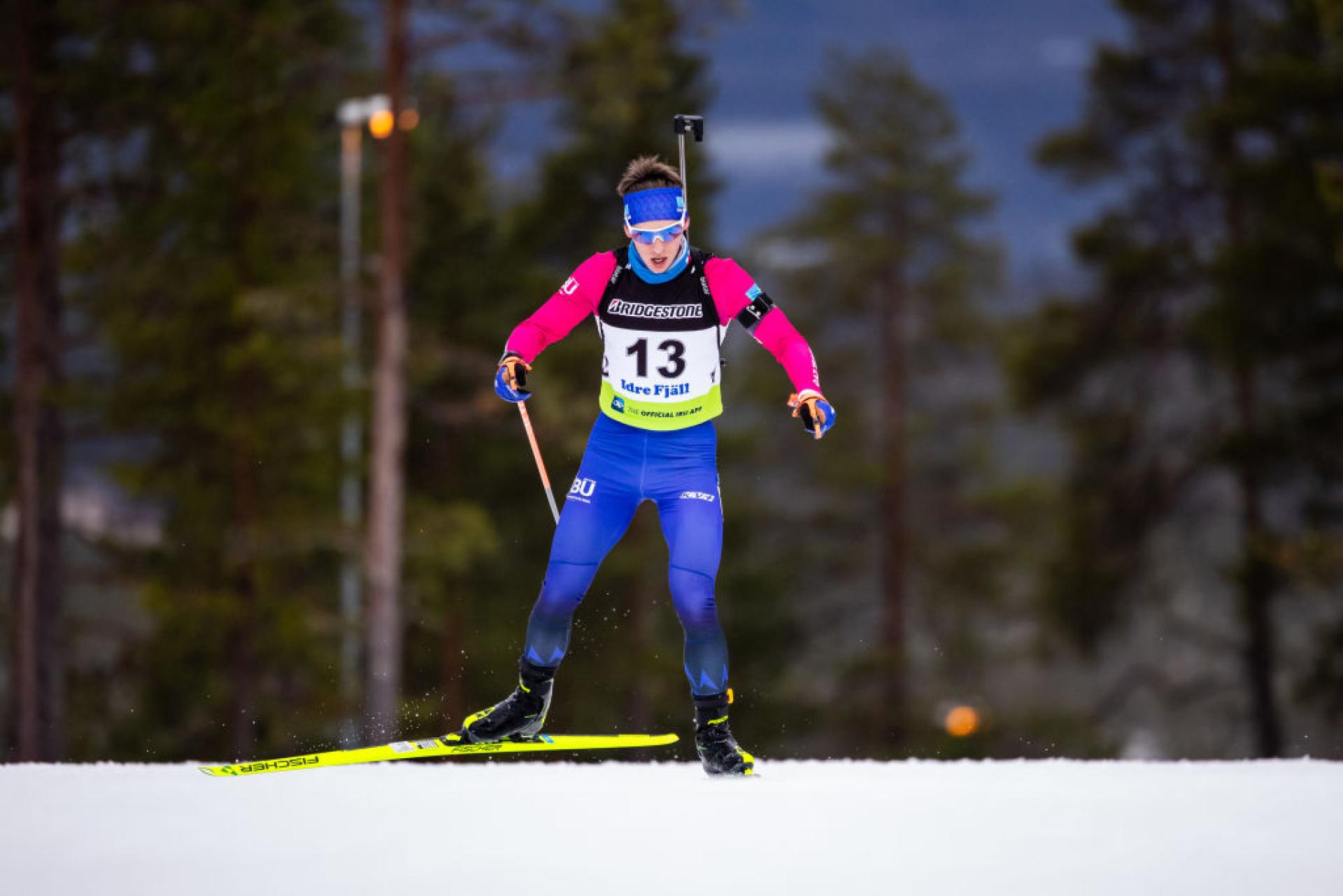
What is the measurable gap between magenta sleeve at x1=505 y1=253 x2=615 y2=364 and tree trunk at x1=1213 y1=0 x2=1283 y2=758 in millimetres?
13092

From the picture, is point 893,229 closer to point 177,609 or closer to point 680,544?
point 177,609

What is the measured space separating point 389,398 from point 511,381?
7248 mm

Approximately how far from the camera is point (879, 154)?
84.0 ft

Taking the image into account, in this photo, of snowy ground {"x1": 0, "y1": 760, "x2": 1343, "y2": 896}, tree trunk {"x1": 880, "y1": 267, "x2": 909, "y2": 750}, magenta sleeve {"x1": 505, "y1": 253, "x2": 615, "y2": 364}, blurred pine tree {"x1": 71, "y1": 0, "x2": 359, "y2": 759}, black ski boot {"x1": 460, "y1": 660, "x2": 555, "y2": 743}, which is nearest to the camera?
snowy ground {"x1": 0, "y1": 760, "x2": 1343, "y2": 896}

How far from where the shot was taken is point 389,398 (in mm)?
13367

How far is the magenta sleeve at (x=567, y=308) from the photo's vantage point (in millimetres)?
6477

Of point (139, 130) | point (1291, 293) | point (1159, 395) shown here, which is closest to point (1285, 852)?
point (1291, 293)

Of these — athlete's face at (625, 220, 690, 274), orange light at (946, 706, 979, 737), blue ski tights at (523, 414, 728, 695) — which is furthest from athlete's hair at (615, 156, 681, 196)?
orange light at (946, 706, 979, 737)

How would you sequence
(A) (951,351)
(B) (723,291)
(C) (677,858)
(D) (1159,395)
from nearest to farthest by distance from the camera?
(C) (677,858), (B) (723,291), (D) (1159,395), (A) (951,351)

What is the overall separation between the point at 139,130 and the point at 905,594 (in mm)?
14106

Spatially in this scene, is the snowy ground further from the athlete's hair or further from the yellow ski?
the athlete's hair

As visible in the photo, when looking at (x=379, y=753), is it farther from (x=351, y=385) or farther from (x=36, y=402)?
(x=36, y=402)

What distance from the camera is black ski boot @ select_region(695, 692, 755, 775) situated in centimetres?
652

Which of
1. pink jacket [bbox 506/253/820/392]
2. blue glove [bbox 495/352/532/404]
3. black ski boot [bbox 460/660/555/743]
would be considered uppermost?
pink jacket [bbox 506/253/820/392]
